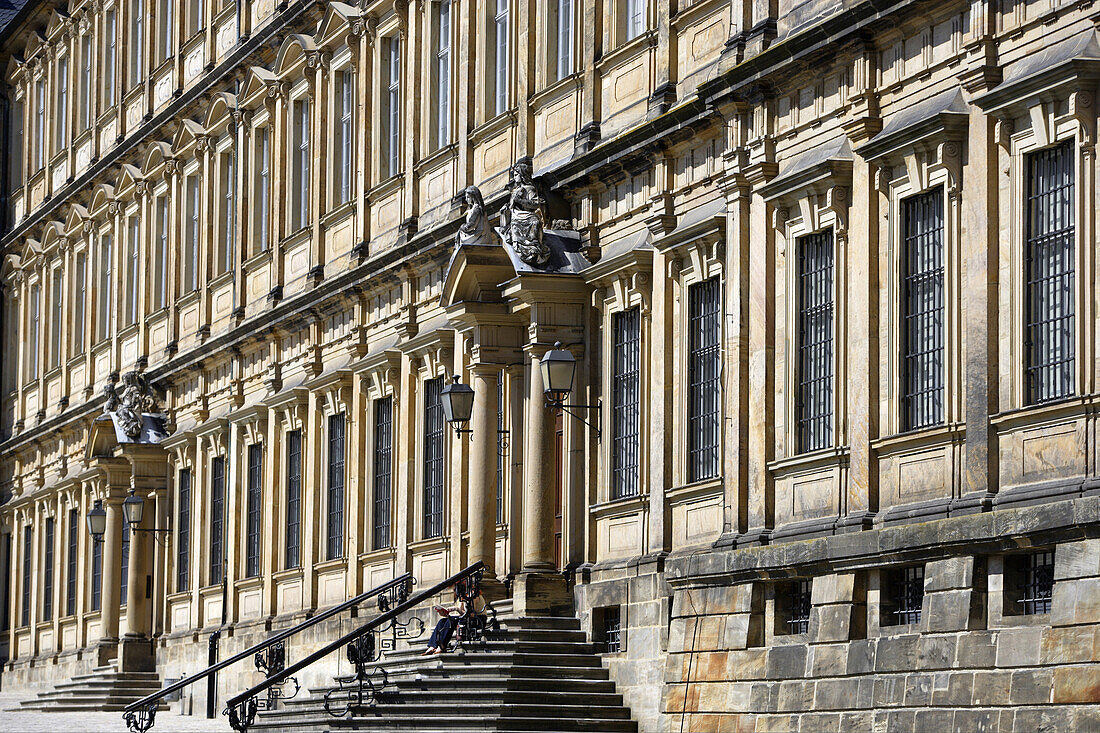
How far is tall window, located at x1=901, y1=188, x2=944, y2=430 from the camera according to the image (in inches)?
789

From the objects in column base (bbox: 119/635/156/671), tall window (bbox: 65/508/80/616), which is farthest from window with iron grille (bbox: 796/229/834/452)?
tall window (bbox: 65/508/80/616)

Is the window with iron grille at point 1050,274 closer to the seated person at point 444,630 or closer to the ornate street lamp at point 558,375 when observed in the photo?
the ornate street lamp at point 558,375

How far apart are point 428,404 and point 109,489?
1392cm

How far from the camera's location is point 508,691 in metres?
24.5

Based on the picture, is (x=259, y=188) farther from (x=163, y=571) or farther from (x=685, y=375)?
(x=685, y=375)

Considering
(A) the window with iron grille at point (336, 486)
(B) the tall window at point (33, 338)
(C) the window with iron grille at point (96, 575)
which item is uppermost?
(B) the tall window at point (33, 338)

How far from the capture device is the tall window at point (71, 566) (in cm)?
4819

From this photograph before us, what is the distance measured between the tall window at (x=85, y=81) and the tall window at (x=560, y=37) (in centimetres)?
2326

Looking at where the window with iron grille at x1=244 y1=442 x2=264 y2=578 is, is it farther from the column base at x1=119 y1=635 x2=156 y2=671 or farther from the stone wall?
the stone wall

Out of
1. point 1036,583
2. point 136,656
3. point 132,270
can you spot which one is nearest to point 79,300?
point 132,270

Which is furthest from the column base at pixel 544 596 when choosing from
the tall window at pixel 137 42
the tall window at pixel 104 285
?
the tall window at pixel 104 285

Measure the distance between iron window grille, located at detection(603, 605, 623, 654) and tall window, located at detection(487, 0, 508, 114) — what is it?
735 centimetres

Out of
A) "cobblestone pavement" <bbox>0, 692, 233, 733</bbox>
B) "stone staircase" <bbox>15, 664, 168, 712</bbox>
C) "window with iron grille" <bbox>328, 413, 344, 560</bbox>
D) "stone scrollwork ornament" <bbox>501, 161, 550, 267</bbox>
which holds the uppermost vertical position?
"stone scrollwork ornament" <bbox>501, 161, 550, 267</bbox>

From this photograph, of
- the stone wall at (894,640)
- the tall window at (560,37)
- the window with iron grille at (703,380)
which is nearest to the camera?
the stone wall at (894,640)
